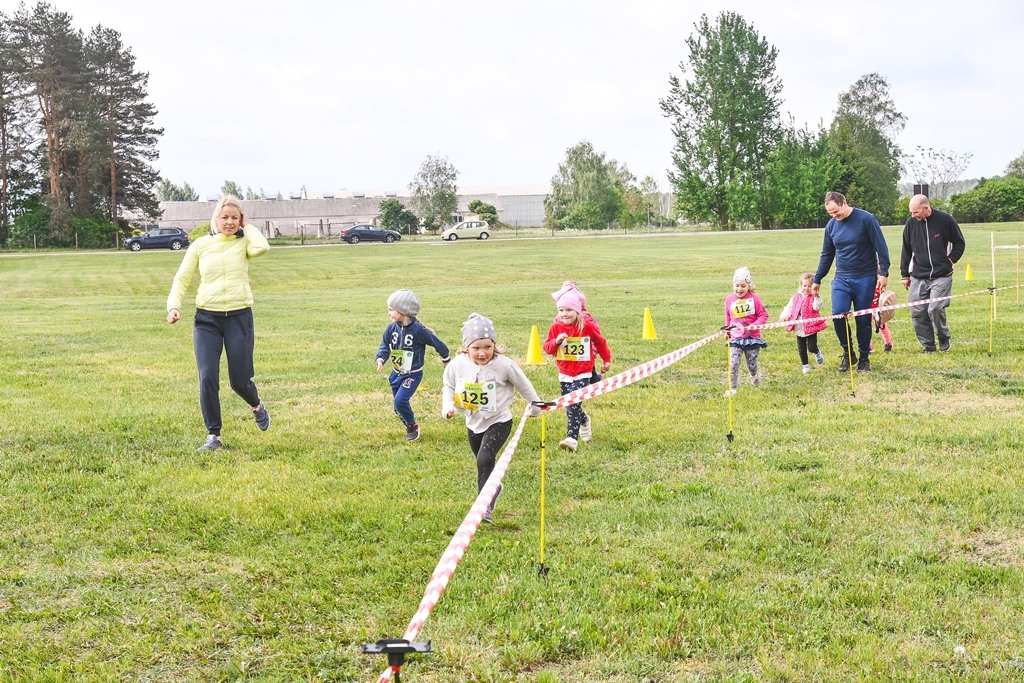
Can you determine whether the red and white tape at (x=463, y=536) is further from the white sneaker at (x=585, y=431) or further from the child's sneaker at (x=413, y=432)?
the child's sneaker at (x=413, y=432)

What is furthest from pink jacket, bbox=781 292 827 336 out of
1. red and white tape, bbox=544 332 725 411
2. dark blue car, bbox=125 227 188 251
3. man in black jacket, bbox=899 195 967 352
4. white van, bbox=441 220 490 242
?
dark blue car, bbox=125 227 188 251

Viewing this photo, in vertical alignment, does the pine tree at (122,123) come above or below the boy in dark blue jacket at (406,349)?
above

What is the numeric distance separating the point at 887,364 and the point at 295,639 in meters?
9.55

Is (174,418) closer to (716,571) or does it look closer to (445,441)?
(445,441)

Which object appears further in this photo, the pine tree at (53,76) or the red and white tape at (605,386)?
the pine tree at (53,76)

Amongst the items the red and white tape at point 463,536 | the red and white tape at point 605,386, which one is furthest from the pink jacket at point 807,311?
the red and white tape at point 463,536

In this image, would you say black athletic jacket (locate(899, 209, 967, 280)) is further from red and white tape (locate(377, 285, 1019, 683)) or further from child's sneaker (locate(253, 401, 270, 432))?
child's sneaker (locate(253, 401, 270, 432))

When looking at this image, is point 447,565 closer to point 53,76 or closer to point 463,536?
point 463,536

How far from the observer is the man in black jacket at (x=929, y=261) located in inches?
474

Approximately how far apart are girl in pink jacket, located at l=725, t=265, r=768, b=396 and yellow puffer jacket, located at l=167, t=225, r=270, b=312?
5402 mm

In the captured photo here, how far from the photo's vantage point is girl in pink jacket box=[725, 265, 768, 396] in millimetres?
10195

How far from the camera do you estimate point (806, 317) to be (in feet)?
38.6

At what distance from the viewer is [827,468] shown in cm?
688

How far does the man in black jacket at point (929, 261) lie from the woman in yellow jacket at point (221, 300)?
347 inches
